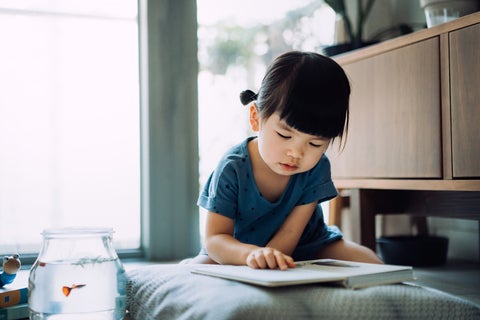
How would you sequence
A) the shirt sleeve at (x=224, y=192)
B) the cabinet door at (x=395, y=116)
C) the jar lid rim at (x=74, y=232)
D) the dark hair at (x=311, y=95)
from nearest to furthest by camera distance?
the jar lid rim at (x=74, y=232), the dark hair at (x=311, y=95), the shirt sleeve at (x=224, y=192), the cabinet door at (x=395, y=116)

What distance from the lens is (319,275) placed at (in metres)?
0.84

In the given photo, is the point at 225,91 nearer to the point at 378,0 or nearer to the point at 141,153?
the point at 141,153

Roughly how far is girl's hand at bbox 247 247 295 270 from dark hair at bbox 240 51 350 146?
0.25 metres

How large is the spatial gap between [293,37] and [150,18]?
0.64 m

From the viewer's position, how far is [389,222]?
2.29 metres

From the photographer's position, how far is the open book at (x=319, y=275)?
81 centimetres

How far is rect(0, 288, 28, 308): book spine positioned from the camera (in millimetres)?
979

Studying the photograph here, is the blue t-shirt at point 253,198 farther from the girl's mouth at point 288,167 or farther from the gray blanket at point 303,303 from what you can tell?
the gray blanket at point 303,303

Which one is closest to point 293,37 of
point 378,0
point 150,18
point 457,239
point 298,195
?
point 378,0

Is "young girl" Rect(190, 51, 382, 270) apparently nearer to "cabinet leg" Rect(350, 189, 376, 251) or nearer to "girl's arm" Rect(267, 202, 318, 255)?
"girl's arm" Rect(267, 202, 318, 255)

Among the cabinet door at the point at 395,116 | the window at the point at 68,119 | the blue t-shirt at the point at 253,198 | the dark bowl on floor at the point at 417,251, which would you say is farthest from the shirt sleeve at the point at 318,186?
the window at the point at 68,119

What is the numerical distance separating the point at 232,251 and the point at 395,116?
0.76 metres

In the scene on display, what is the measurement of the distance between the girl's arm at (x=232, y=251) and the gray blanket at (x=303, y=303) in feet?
0.25

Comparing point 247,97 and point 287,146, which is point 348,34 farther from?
point 287,146
